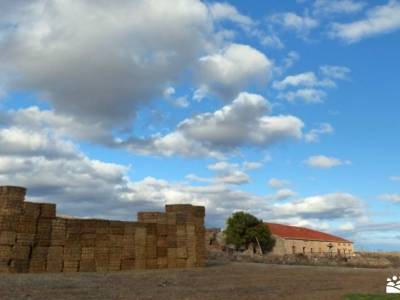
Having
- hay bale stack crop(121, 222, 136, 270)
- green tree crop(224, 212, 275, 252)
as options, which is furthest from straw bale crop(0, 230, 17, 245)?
green tree crop(224, 212, 275, 252)

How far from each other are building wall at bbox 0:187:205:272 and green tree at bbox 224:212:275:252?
1679 inches

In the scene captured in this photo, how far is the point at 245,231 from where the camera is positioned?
225ft

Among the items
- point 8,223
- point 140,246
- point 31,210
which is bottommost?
point 140,246

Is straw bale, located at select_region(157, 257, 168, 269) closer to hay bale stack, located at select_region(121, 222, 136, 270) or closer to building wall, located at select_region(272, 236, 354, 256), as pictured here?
hay bale stack, located at select_region(121, 222, 136, 270)

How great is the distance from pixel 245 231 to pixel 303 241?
17.9 m

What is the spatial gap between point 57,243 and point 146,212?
5434mm

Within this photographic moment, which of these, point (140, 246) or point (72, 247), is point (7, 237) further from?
point (140, 246)

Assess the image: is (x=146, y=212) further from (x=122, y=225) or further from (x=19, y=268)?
(x=19, y=268)

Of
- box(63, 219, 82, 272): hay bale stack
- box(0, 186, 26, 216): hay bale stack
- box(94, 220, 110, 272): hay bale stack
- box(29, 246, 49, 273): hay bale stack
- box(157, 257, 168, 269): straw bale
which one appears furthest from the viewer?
box(157, 257, 168, 269): straw bale

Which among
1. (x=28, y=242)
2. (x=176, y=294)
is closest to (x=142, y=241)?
(x=28, y=242)

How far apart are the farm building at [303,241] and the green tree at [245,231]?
606 centimetres

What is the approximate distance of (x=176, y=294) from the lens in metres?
13.0

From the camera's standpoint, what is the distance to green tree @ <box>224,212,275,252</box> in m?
68.3

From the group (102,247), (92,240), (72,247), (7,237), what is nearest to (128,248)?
(102,247)
